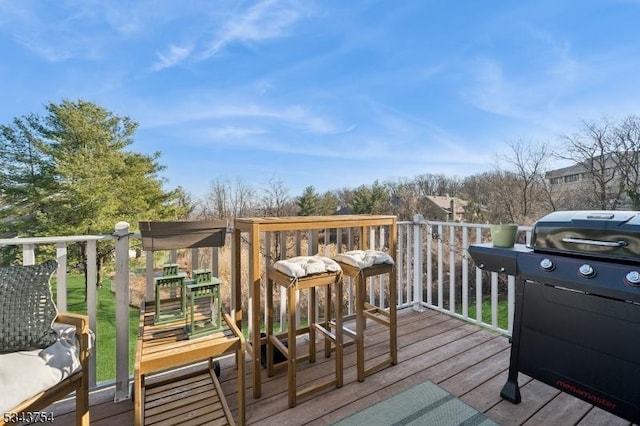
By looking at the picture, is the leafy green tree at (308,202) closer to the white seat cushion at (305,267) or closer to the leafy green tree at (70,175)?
the leafy green tree at (70,175)

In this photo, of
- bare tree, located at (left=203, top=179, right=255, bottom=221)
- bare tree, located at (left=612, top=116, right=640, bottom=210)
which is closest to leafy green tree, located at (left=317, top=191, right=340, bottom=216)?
bare tree, located at (left=203, top=179, right=255, bottom=221)

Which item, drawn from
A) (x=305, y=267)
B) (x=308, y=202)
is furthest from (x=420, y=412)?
(x=308, y=202)

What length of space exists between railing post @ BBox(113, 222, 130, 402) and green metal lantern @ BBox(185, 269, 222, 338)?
494 millimetres

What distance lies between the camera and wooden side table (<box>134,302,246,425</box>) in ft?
4.34

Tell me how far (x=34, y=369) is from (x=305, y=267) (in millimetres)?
1294

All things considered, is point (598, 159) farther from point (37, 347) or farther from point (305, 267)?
point (37, 347)

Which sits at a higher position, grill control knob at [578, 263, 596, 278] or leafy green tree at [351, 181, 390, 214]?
leafy green tree at [351, 181, 390, 214]

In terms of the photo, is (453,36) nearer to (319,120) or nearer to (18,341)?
(319,120)

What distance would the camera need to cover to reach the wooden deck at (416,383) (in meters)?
1.64

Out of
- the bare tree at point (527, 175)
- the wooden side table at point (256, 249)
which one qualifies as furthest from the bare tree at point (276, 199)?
the wooden side table at point (256, 249)

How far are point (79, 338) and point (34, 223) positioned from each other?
47.0ft

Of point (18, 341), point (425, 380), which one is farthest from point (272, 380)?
point (18, 341)

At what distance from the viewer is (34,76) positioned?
9.29 meters

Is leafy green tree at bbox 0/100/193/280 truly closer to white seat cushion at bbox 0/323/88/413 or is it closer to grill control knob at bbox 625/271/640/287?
white seat cushion at bbox 0/323/88/413
